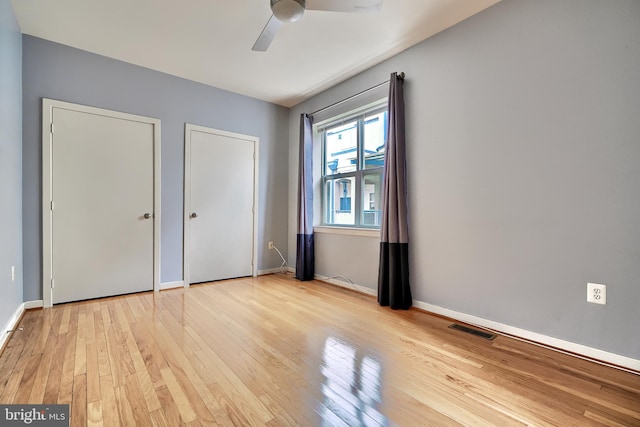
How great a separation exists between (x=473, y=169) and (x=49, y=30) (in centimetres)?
385

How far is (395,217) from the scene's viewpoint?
8.87ft

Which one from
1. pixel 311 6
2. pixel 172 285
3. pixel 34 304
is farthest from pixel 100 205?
pixel 311 6

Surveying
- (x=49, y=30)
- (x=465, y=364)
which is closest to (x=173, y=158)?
(x=49, y=30)

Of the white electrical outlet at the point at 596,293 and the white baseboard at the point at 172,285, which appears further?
the white baseboard at the point at 172,285

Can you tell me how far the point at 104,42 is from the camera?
269cm

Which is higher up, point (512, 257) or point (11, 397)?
point (512, 257)

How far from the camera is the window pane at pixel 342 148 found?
11.7ft

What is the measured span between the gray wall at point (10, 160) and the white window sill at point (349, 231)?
289 cm

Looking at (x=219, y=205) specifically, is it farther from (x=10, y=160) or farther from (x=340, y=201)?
(x=10, y=160)

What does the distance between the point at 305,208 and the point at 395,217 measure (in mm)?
1455

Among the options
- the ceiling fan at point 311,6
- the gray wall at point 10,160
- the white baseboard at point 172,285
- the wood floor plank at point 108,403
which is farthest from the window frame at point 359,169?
the gray wall at point 10,160

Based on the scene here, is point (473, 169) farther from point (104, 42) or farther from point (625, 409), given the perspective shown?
point (104, 42)

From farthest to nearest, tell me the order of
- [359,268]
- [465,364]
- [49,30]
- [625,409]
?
[359,268]
[49,30]
[465,364]
[625,409]

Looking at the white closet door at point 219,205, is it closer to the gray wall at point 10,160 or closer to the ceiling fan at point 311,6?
the gray wall at point 10,160
